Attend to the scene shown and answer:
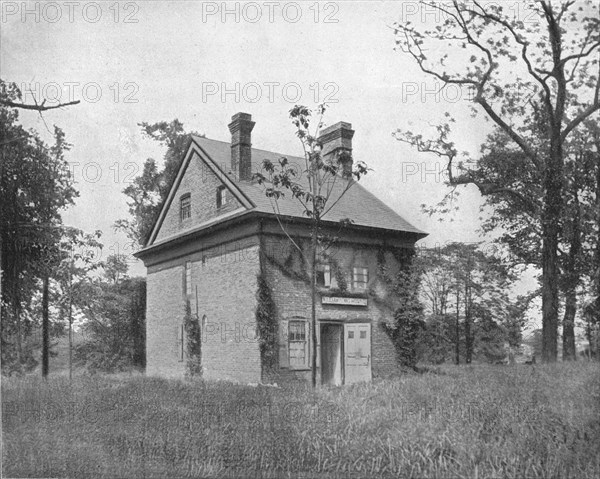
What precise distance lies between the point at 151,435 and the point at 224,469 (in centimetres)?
161

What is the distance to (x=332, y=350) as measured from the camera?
17984 mm

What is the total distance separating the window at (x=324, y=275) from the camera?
17.2 meters

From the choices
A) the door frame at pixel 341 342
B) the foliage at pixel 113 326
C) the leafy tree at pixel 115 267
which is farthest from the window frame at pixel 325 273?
the leafy tree at pixel 115 267

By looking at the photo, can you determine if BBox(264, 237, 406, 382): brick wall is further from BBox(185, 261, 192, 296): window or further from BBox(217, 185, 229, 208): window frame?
BBox(185, 261, 192, 296): window

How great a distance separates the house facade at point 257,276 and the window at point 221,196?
0.17 ft

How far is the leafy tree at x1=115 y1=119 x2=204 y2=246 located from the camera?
13195 mm

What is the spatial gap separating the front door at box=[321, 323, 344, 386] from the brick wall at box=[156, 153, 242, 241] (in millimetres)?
4170

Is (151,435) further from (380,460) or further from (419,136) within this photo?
(419,136)

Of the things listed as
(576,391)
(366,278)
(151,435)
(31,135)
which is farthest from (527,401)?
(366,278)

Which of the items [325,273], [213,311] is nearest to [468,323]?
[325,273]

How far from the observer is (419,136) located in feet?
35.2

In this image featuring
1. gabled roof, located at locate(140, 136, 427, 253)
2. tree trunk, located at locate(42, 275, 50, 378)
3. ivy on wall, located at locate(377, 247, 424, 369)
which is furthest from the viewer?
ivy on wall, located at locate(377, 247, 424, 369)

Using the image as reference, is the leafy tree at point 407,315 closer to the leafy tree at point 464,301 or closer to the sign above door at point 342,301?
the leafy tree at point 464,301

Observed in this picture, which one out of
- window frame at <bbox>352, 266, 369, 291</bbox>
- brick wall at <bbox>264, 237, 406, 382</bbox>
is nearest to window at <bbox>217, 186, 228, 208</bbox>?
brick wall at <bbox>264, 237, 406, 382</bbox>
